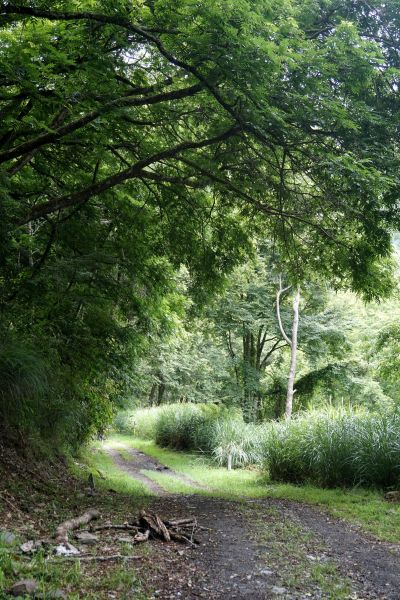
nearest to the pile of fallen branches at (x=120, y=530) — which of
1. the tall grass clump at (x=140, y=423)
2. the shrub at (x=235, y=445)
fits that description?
the shrub at (x=235, y=445)

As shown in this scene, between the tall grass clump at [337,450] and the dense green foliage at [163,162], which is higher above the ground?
the dense green foliage at [163,162]

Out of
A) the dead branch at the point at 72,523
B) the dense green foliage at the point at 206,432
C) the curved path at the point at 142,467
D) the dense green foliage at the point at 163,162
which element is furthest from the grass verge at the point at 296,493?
the dead branch at the point at 72,523

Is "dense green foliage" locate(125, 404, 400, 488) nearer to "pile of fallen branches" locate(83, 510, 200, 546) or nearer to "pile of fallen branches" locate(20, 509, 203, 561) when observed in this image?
"pile of fallen branches" locate(20, 509, 203, 561)

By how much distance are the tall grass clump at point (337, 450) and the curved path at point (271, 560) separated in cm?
263

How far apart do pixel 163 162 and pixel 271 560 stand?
6.16 m

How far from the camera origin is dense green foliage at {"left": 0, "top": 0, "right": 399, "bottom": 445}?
16.9 ft

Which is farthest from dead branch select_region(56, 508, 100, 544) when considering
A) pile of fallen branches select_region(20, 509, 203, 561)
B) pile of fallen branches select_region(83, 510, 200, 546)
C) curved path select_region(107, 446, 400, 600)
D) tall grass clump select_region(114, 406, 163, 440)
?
tall grass clump select_region(114, 406, 163, 440)

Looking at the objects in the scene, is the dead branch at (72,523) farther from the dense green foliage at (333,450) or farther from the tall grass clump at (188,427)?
the tall grass clump at (188,427)

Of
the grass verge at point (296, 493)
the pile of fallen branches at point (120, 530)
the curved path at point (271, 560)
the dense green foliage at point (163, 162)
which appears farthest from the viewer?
the grass verge at point (296, 493)

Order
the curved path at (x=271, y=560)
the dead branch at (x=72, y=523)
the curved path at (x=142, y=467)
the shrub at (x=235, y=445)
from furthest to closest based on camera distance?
the shrub at (x=235, y=445) → the curved path at (x=142, y=467) → the dead branch at (x=72, y=523) → the curved path at (x=271, y=560)

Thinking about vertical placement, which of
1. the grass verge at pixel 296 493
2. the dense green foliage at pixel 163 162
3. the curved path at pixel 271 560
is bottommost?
the grass verge at pixel 296 493

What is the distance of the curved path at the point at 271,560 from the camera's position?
4219mm

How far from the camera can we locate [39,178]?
28.7 ft

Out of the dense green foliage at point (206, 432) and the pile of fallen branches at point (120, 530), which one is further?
the dense green foliage at point (206, 432)
